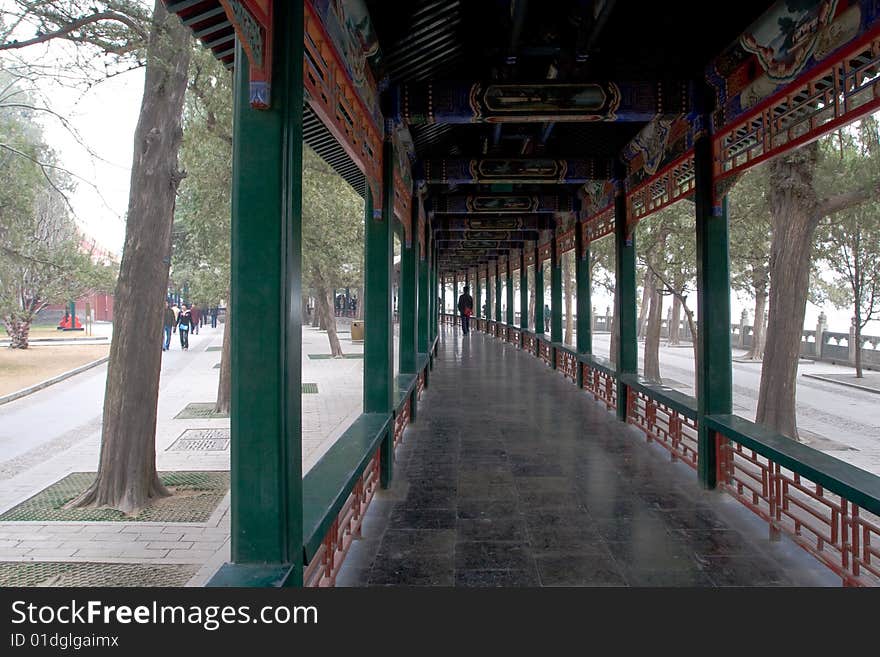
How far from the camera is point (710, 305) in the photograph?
209 inches

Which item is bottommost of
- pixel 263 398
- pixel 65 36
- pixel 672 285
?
pixel 263 398

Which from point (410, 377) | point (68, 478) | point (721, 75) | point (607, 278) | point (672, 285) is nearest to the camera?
point (721, 75)

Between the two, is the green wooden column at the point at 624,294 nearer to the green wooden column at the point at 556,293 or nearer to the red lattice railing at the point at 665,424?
the red lattice railing at the point at 665,424

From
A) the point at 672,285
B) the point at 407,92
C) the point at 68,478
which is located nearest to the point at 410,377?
the point at 407,92

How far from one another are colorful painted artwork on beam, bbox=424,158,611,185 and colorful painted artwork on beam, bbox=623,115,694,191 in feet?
2.01

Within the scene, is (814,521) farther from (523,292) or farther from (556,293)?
(523,292)

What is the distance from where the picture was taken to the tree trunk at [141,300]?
5.96m

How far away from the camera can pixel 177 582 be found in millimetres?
4309

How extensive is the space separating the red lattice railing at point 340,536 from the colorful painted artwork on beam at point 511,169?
4896mm

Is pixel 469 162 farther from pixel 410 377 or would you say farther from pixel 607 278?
pixel 607 278

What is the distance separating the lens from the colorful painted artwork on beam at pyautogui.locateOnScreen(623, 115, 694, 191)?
228 inches

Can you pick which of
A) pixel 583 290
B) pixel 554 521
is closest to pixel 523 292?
pixel 583 290

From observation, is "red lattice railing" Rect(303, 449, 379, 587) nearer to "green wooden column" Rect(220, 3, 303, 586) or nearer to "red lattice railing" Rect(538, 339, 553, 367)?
"green wooden column" Rect(220, 3, 303, 586)

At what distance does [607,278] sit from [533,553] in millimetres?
27308
